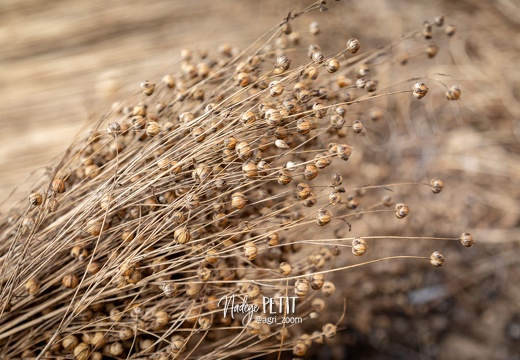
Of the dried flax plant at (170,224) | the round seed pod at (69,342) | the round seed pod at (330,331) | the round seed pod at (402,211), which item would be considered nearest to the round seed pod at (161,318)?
the dried flax plant at (170,224)

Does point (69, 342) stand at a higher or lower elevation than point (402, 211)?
higher

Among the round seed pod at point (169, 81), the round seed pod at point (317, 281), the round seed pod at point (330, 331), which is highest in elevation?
the round seed pod at point (169, 81)

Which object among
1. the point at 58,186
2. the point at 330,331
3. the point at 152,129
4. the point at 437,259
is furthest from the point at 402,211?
the point at 58,186

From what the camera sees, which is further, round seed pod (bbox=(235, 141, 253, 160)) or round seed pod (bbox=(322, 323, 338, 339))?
round seed pod (bbox=(322, 323, 338, 339))

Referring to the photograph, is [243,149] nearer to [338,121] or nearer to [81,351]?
[338,121]

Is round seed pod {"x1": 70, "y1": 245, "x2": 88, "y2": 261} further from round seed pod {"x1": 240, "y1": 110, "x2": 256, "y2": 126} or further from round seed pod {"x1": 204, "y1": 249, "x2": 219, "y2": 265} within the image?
round seed pod {"x1": 240, "y1": 110, "x2": 256, "y2": 126}

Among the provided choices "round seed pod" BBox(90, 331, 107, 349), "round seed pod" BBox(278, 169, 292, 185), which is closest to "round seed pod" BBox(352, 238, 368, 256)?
"round seed pod" BBox(278, 169, 292, 185)

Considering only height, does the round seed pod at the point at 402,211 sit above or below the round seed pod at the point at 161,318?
below

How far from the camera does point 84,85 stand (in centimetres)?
118

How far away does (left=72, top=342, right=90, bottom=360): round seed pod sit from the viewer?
0.58m

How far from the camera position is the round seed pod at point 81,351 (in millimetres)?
581

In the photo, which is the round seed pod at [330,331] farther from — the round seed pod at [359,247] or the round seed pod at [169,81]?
the round seed pod at [169,81]

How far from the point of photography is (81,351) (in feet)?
1.91

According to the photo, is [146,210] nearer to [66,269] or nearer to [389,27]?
[66,269]
